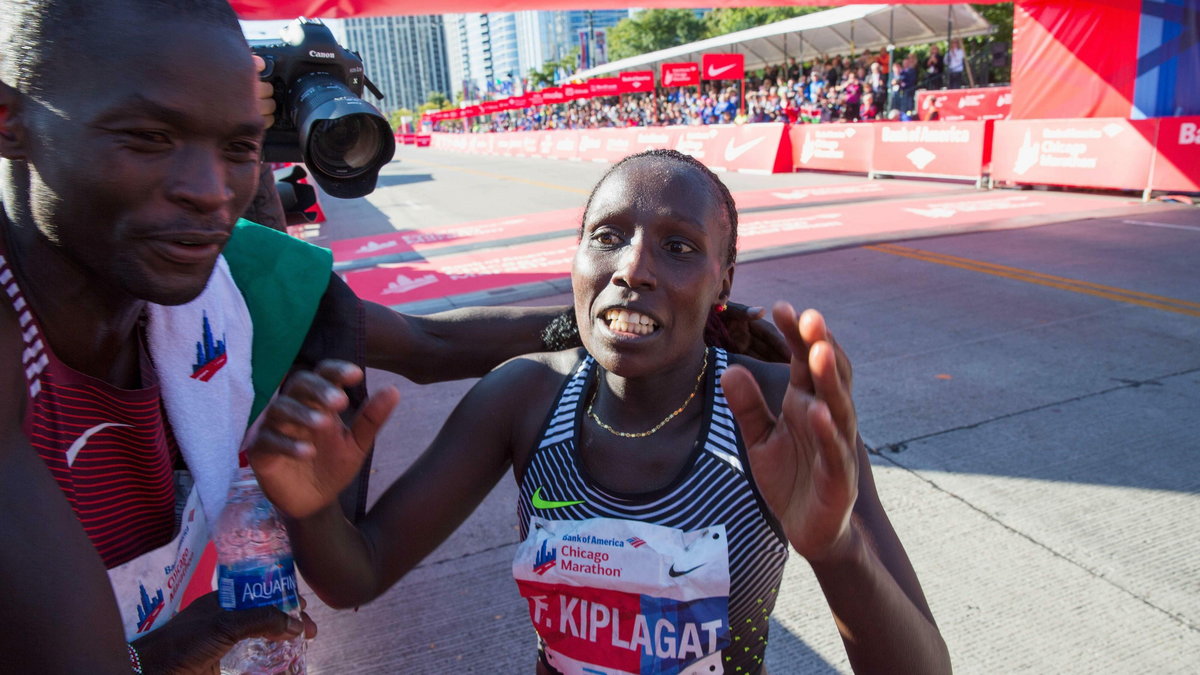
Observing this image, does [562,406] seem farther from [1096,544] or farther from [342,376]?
[1096,544]

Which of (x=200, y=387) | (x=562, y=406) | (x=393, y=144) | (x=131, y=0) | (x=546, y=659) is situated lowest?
(x=546, y=659)

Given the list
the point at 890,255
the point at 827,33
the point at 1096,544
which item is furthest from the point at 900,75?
the point at 1096,544

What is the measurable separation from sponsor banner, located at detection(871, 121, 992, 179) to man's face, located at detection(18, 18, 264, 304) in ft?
47.8

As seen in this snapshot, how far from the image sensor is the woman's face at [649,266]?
1594 mm

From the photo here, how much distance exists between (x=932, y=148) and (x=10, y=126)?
15629 millimetres

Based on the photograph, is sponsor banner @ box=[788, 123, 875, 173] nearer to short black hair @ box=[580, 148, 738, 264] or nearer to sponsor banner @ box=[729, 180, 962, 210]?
sponsor banner @ box=[729, 180, 962, 210]

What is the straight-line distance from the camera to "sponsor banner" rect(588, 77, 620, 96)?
39.0 metres

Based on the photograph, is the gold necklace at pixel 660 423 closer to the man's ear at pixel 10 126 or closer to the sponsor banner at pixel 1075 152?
the man's ear at pixel 10 126

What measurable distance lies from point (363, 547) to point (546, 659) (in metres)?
0.44

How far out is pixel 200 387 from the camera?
64.7 inches

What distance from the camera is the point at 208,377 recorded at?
166cm

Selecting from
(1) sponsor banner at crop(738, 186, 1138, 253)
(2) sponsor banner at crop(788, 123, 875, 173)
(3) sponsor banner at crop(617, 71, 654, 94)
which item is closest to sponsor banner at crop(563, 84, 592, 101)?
(3) sponsor banner at crop(617, 71, 654, 94)

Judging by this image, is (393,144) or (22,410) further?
(393,144)

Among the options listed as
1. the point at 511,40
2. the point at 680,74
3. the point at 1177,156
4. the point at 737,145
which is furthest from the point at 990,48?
the point at 511,40
